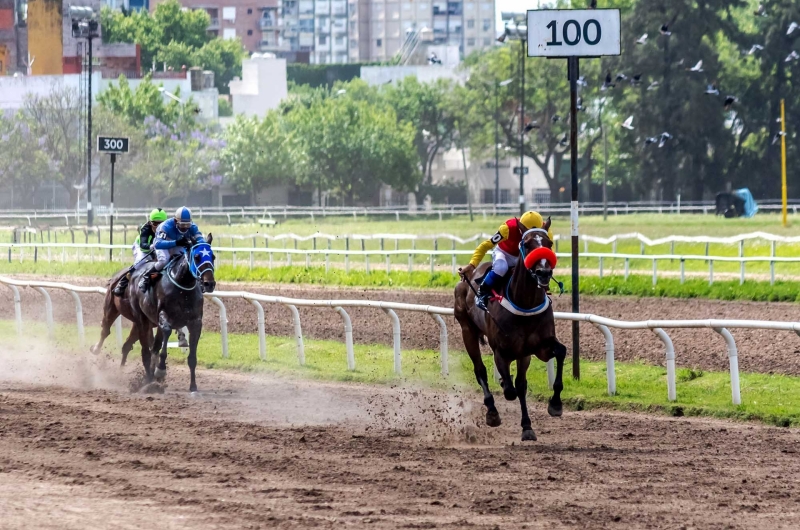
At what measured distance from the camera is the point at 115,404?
38.1 feet

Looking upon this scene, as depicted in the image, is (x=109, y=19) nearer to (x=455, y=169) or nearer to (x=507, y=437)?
(x=455, y=169)

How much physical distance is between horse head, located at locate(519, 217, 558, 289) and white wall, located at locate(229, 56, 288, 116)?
81950 mm

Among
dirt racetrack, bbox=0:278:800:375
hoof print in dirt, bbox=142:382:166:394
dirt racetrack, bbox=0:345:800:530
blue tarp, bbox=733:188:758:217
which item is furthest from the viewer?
blue tarp, bbox=733:188:758:217

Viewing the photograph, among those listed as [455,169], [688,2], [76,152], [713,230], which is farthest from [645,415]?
[455,169]

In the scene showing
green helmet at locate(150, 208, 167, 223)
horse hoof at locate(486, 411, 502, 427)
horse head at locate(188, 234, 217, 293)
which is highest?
green helmet at locate(150, 208, 167, 223)

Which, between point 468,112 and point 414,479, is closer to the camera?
point 414,479

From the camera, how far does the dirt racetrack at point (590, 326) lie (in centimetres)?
1352

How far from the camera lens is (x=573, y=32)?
38.8ft

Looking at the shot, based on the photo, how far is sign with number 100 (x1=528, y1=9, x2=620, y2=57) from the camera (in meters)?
11.8

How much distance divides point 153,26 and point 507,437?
3967 inches

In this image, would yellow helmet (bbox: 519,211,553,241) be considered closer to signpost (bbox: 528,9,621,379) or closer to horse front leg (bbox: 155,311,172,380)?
signpost (bbox: 528,9,621,379)

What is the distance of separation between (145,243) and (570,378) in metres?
4.62

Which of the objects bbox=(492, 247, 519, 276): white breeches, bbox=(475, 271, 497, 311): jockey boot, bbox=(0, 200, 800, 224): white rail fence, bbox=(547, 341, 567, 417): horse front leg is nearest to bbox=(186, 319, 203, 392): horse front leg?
bbox=(475, 271, 497, 311): jockey boot

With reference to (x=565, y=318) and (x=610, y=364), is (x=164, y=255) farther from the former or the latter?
(x=610, y=364)
